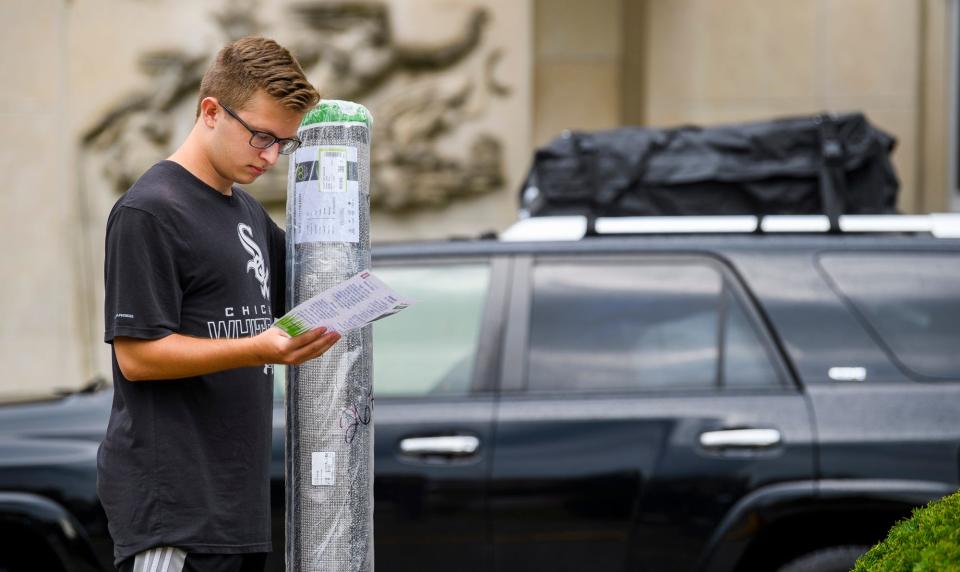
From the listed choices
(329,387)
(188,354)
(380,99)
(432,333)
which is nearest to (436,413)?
(432,333)

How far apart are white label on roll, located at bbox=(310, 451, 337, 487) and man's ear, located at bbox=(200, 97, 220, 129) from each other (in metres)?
0.71

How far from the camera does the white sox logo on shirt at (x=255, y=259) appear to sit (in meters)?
2.65

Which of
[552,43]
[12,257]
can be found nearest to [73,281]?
[12,257]

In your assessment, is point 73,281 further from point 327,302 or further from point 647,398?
point 327,302

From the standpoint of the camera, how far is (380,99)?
947 cm

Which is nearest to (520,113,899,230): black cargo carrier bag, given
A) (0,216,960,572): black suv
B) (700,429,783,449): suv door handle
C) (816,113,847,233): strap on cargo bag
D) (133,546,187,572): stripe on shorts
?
(816,113,847,233): strap on cargo bag

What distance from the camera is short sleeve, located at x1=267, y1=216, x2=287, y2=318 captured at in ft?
9.45

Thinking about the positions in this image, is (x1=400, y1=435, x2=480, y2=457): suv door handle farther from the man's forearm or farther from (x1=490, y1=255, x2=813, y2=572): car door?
the man's forearm

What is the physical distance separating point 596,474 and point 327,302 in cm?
181

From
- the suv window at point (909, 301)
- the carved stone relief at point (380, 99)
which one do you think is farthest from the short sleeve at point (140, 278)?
the carved stone relief at point (380, 99)

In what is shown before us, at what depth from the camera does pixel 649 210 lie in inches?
193

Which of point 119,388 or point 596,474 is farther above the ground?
point 119,388

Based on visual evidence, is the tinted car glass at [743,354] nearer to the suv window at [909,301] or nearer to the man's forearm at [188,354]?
the suv window at [909,301]

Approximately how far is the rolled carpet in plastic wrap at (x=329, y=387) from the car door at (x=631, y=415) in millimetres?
1317
